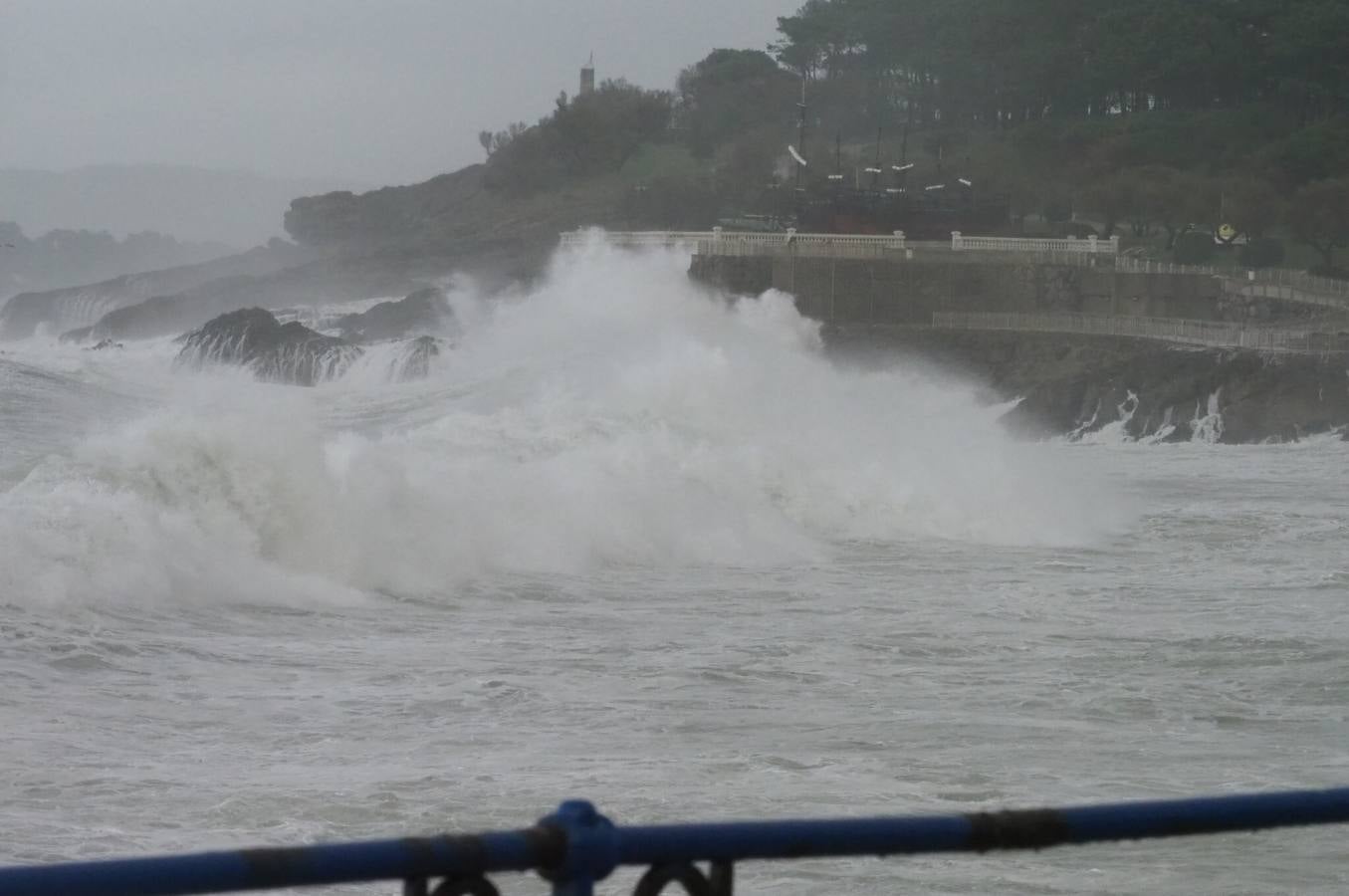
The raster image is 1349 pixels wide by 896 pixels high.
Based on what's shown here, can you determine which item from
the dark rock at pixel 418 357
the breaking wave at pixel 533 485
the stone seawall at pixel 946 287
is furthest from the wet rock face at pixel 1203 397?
the dark rock at pixel 418 357

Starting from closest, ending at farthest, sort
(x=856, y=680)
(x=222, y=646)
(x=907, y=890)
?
1. (x=907, y=890)
2. (x=856, y=680)
3. (x=222, y=646)

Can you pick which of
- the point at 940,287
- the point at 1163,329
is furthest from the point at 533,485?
the point at 940,287

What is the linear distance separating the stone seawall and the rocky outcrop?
3206mm

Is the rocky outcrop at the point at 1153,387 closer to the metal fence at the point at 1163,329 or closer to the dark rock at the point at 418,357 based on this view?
the metal fence at the point at 1163,329

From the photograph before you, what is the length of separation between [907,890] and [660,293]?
35436mm

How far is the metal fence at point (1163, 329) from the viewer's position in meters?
36.0

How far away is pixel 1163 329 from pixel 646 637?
29676mm

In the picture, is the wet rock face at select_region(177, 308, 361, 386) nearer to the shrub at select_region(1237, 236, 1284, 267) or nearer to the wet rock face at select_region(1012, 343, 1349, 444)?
the wet rock face at select_region(1012, 343, 1349, 444)

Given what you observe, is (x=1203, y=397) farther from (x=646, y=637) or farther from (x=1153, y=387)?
(x=646, y=637)

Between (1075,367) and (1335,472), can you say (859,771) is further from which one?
(1075,367)

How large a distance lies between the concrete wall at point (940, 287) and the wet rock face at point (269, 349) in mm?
8794

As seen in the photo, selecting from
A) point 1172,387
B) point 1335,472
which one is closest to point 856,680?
point 1335,472

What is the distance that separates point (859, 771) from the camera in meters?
7.66

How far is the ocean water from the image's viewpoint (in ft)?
23.2
